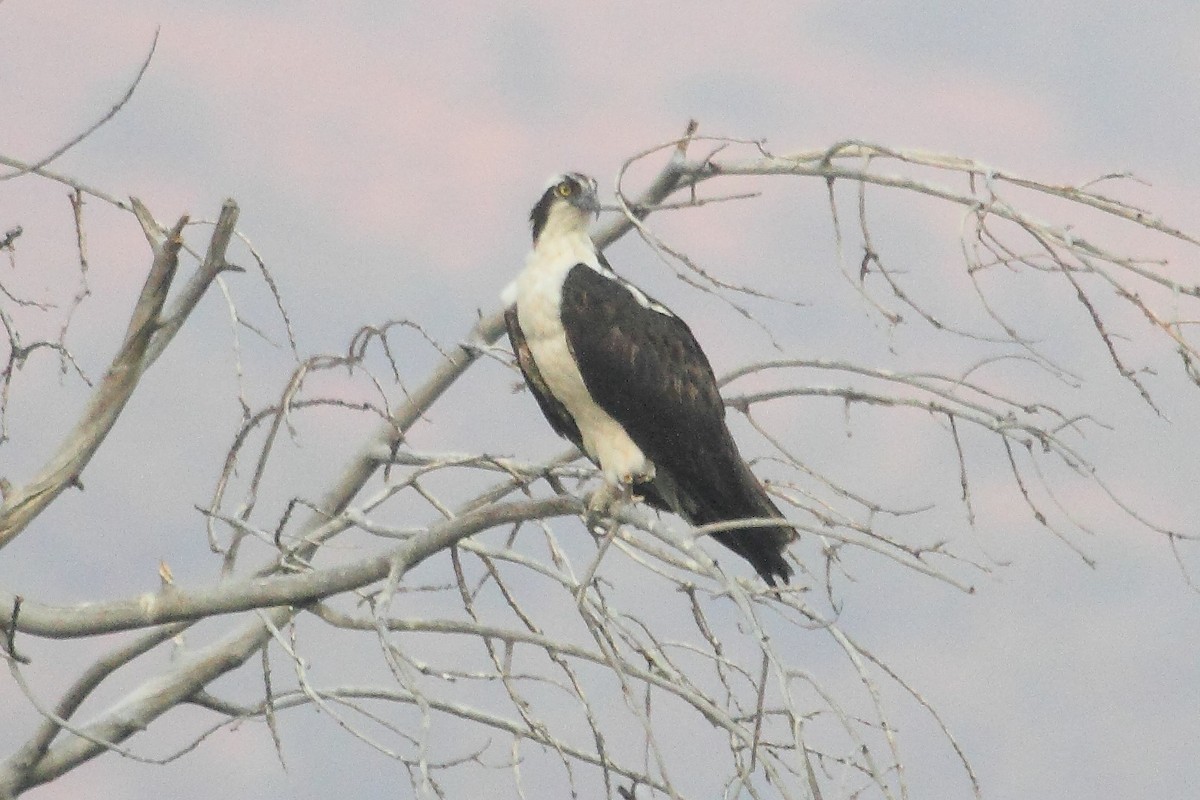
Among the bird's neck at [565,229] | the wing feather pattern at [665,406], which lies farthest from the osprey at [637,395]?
the bird's neck at [565,229]

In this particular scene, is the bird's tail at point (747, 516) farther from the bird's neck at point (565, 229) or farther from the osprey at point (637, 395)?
the bird's neck at point (565, 229)

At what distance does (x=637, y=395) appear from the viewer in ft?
18.8

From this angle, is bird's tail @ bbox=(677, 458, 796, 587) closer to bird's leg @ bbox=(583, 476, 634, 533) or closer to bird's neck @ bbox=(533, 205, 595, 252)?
bird's leg @ bbox=(583, 476, 634, 533)

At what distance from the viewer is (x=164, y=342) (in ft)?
17.4

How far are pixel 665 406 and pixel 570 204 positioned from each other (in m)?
0.95

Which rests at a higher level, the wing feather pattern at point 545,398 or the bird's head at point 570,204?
the bird's head at point 570,204

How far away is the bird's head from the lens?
616 cm

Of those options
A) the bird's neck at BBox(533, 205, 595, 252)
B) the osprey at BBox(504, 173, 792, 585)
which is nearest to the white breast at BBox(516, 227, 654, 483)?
the osprey at BBox(504, 173, 792, 585)

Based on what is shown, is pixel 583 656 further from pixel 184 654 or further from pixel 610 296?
pixel 184 654

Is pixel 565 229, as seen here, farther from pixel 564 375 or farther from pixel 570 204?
pixel 564 375

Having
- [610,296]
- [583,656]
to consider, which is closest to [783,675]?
[583,656]

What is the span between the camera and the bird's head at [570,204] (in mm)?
6160

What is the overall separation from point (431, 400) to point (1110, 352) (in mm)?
3046

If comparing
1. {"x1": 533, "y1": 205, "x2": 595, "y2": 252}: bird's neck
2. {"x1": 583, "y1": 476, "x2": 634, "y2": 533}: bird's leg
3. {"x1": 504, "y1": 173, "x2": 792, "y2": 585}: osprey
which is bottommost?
{"x1": 583, "y1": 476, "x2": 634, "y2": 533}: bird's leg
